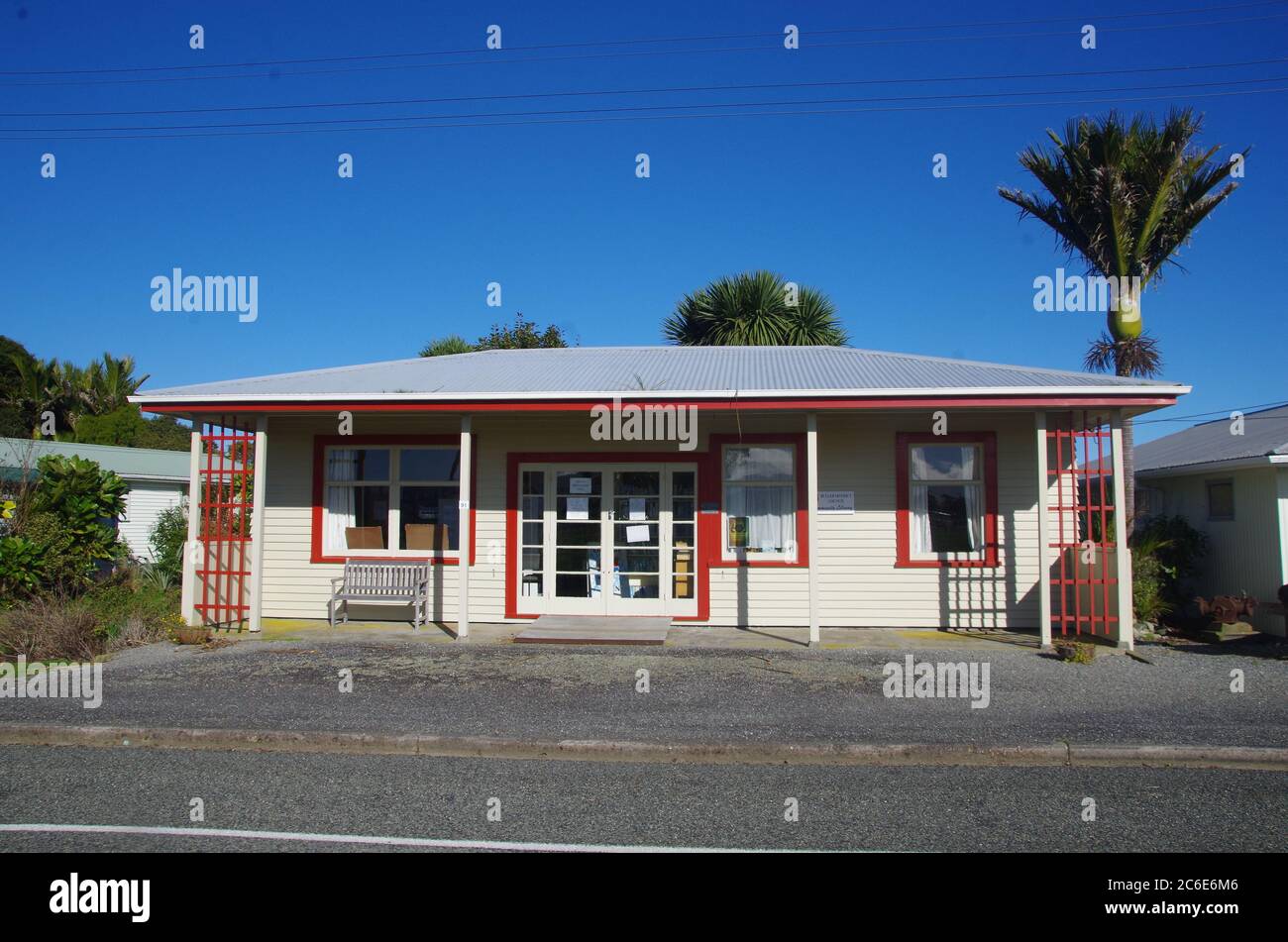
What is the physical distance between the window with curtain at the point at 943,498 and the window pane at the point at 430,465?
6433mm

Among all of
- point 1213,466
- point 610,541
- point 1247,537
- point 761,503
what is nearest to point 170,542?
point 610,541

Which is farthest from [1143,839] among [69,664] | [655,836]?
[69,664]

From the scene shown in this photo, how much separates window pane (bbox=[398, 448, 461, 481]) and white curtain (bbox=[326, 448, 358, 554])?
2.51ft

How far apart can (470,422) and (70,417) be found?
3770cm

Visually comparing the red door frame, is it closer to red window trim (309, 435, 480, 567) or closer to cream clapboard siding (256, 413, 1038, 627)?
cream clapboard siding (256, 413, 1038, 627)

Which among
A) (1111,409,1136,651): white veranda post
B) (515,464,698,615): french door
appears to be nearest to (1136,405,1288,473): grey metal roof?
(1111,409,1136,651): white veranda post

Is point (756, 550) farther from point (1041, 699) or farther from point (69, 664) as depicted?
point (69, 664)

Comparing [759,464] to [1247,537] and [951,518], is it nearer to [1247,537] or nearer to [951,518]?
[951,518]

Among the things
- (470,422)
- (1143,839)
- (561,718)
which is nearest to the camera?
(1143,839)

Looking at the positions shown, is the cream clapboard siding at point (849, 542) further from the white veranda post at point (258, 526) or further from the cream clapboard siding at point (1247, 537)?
the cream clapboard siding at point (1247, 537)

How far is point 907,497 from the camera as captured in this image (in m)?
11.8

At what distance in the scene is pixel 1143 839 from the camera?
4.81 m

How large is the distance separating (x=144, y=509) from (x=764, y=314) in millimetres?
17366

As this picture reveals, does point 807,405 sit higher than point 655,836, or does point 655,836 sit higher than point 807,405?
point 807,405
